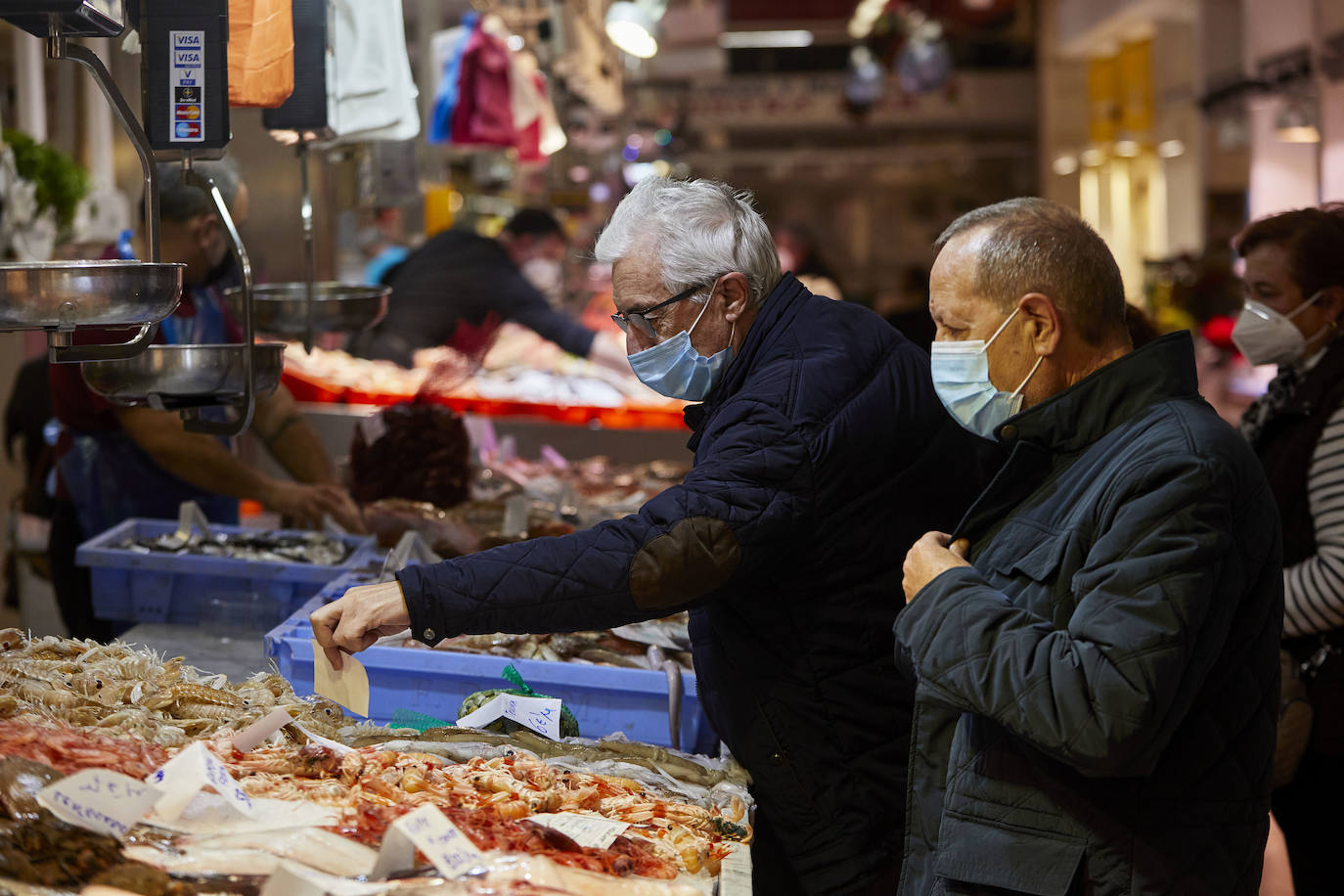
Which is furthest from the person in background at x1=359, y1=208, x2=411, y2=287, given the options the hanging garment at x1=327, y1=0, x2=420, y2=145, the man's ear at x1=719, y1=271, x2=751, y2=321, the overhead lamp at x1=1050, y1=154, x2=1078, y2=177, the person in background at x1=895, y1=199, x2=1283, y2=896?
the overhead lamp at x1=1050, y1=154, x2=1078, y2=177

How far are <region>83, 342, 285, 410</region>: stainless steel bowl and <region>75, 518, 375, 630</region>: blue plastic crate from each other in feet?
2.11

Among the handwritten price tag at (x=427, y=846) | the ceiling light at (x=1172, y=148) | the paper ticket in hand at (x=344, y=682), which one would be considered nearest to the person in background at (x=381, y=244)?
the paper ticket in hand at (x=344, y=682)

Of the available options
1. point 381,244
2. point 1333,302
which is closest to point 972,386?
point 1333,302

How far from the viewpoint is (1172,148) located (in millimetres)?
13898

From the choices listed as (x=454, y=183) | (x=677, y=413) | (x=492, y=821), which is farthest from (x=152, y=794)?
(x=454, y=183)

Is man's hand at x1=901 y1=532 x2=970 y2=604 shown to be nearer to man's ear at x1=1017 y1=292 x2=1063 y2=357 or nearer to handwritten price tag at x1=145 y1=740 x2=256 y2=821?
man's ear at x1=1017 y1=292 x2=1063 y2=357

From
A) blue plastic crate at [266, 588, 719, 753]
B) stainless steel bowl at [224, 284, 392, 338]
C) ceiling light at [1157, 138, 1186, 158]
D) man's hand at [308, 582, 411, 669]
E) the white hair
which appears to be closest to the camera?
man's hand at [308, 582, 411, 669]

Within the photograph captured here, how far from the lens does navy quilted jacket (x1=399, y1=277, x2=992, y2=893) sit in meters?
2.12

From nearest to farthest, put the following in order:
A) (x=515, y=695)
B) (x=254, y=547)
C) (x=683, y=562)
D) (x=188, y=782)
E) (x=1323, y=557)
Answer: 1. (x=188, y=782)
2. (x=683, y=562)
3. (x=515, y=695)
4. (x=1323, y=557)
5. (x=254, y=547)

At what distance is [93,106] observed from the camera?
6.77 m

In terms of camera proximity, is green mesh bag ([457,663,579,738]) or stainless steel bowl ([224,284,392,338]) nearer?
green mesh bag ([457,663,579,738])

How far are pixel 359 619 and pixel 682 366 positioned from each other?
76cm

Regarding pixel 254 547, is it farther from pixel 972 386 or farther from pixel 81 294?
pixel 972 386

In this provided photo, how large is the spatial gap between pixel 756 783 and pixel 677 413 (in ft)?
14.6
